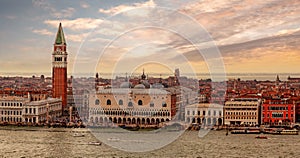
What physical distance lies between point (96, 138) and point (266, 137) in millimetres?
3387

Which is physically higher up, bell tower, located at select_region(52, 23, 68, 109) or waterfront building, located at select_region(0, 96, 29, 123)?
bell tower, located at select_region(52, 23, 68, 109)

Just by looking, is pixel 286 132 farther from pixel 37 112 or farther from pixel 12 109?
pixel 12 109

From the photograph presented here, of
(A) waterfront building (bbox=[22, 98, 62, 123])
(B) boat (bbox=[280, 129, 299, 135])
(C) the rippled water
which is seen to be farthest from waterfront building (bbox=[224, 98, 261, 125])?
(A) waterfront building (bbox=[22, 98, 62, 123])

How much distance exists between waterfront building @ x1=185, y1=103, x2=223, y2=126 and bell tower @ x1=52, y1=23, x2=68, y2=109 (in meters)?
4.49

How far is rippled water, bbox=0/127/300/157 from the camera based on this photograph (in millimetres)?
8453

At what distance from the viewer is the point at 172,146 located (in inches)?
365

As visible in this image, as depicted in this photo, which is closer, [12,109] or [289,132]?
[289,132]

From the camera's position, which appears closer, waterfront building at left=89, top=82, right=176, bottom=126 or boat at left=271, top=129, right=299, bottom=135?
boat at left=271, top=129, right=299, bottom=135

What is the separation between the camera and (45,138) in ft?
34.4

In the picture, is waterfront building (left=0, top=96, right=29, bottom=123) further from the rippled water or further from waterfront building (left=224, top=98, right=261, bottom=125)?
waterfront building (left=224, top=98, right=261, bottom=125)

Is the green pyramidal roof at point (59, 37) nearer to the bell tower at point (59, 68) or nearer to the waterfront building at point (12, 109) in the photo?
the bell tower at point (59, 68)

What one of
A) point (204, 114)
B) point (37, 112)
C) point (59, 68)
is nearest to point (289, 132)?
point (204, 114)

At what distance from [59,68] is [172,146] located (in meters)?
7.82

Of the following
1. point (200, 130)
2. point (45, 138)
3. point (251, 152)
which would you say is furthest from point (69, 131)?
point (251, 152)
